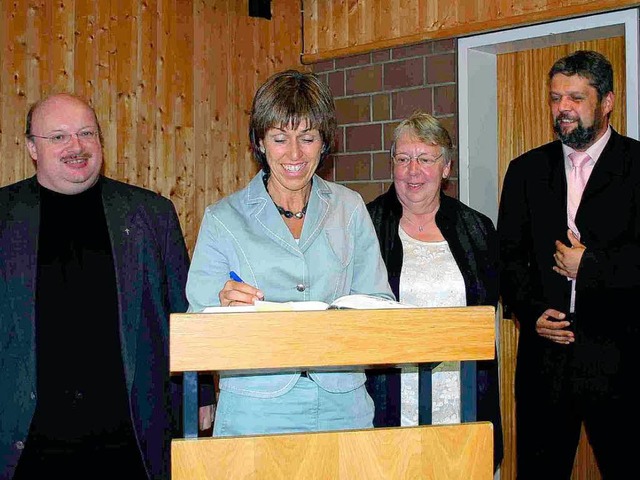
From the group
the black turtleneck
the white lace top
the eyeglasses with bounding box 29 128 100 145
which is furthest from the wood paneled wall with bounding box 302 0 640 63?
the black turtleneck

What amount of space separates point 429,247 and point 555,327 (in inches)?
19.5

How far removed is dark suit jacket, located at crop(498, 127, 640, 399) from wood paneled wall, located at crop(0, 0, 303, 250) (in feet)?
6.20

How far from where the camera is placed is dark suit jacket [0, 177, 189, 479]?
2301 mm

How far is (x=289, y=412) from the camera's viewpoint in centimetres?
192

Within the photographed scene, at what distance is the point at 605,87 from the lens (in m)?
2.88

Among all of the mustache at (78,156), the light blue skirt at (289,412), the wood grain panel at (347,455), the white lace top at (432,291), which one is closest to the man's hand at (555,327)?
the white lace top at (432,291)

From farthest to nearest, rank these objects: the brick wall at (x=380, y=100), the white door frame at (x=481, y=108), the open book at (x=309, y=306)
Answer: the brick wall at (x=380, y=100) < the white door frame at (x=481, y=108) < the open book at (x=309, y=306)

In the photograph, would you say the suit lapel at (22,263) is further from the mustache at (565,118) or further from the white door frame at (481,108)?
the white door frame at (481,108)

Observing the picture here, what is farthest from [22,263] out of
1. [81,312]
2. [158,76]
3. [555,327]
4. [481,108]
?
[481,108]

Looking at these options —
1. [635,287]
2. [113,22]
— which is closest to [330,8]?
[113,22]

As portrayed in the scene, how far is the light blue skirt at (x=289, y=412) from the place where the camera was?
1912mm

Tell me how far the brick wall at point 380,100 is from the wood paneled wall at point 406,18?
2.5 inches

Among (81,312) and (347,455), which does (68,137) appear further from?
(347,455)

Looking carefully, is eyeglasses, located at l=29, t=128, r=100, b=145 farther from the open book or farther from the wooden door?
the wooden door
